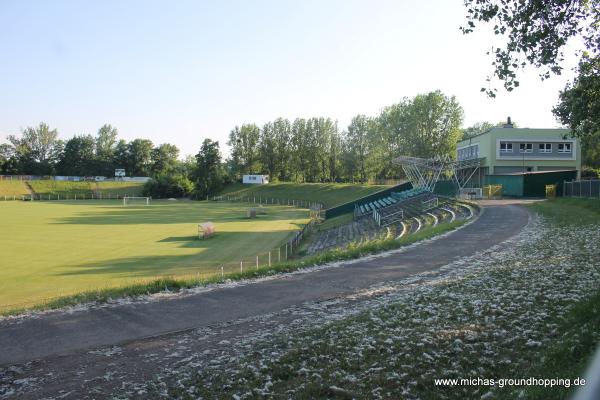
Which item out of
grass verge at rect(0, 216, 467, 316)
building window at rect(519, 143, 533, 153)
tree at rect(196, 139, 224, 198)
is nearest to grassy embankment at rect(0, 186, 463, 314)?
grass verge at rect(0, 216, 467, 316)

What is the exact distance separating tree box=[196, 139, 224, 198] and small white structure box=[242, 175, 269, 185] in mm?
7405

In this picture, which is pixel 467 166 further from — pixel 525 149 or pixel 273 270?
pixel 273 270

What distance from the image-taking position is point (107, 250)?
39156mm

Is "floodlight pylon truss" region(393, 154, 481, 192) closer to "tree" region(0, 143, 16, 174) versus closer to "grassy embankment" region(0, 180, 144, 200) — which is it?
"grassy embankment" region(0, 180, 144, 200)

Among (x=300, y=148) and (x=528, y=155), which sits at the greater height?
(x=300, y=148)

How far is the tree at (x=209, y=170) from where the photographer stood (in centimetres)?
14412

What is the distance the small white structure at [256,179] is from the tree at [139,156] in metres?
52.1

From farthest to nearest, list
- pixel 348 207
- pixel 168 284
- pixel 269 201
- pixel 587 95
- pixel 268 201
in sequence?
pixel 268 201, pixel 269 201, pixel 348 207, pixel 587 95, pixel 168 284

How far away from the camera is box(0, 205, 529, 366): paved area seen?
1059 cm

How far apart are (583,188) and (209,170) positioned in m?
115

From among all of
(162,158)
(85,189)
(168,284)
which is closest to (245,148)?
(162,158)

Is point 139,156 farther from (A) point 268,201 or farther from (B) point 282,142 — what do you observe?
(A) point 268,201

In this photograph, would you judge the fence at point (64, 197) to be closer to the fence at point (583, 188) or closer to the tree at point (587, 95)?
the fence at point (583, 188)

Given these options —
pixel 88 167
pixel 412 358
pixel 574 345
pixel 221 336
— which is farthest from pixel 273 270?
pixel 88 167
